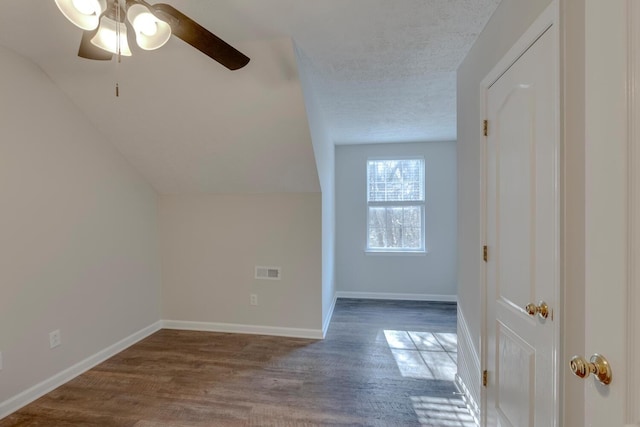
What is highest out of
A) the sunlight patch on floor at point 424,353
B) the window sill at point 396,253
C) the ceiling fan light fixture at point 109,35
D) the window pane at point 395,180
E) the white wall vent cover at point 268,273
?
the ceiling fan light fixture at point 109,35

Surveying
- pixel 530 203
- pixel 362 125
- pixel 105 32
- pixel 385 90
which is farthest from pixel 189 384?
pixel 362 125

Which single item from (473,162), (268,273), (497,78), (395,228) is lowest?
(268,273)

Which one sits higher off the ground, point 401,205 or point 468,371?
point 401,205

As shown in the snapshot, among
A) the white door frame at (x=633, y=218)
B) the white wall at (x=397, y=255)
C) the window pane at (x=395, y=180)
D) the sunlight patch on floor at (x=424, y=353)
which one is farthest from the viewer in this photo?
the window pane at (x=395, y=180)

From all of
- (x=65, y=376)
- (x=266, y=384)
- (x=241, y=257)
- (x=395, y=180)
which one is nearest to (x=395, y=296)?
(x=395, y=180)

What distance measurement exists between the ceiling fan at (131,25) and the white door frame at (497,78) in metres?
1.36

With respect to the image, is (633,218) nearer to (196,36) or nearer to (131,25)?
(196,36)

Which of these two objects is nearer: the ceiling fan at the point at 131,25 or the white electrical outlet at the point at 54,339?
the ceiling fan at the point at 131,25

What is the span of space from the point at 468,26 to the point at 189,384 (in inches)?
125

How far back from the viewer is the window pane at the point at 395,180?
4398 mm

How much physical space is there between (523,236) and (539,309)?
1.02 ft

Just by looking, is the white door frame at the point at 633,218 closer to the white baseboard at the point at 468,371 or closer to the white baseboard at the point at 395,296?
the white baseboard at the point at 468,371

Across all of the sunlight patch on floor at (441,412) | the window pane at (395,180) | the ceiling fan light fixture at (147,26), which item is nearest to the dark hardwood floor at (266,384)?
the sunlight patch on floor at (441,412)

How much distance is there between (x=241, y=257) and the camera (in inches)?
128
